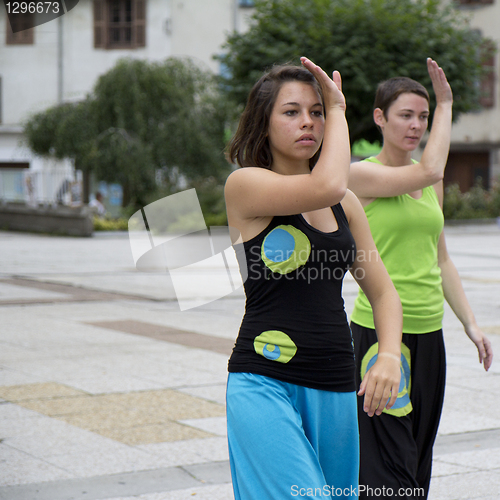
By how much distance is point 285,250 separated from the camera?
86.5 inches

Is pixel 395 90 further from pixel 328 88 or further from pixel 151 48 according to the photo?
pixel 151 48

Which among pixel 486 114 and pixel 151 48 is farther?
pixel 151 48

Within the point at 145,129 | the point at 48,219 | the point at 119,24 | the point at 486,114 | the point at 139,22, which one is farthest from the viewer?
the point at 119,24

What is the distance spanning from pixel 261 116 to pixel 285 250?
1.39 ft

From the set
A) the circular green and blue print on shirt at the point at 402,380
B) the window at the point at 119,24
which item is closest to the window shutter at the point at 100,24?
the window at the point at 119,24

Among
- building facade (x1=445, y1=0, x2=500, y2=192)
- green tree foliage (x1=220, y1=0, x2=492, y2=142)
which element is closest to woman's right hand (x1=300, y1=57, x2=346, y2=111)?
green tree foliage (x1=220, y1=0, x2=492, y2=142)

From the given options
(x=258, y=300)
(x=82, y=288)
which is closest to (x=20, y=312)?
(x=82, y=288)

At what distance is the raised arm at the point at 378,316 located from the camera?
2.24 metres

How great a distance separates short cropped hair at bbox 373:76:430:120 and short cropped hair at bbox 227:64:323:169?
977 millimetres

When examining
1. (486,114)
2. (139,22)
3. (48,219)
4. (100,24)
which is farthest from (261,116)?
(100,24)

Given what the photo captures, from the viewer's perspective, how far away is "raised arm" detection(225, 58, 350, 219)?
2.19m

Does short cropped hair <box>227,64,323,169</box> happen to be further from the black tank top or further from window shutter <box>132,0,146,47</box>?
window shutter <box>132,0,146,47</box>

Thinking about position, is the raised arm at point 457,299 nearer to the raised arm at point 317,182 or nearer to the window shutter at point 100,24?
the raised arm at point 317,182

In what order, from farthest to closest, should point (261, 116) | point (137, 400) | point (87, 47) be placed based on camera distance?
point (87, 47) → point (137, 400) → point (261, 116)
